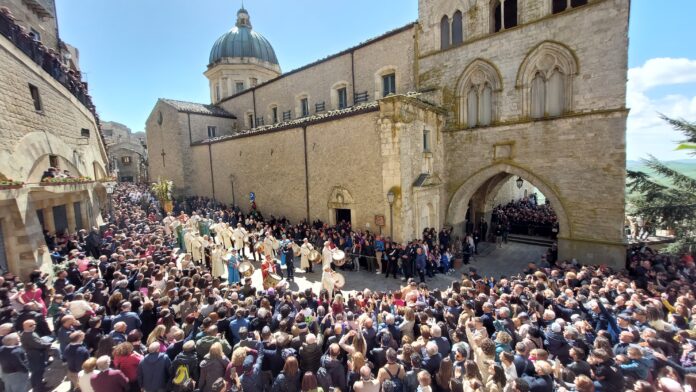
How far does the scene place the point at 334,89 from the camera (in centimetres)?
2144

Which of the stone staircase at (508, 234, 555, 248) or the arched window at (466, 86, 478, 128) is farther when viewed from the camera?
the stone staircase at (508, 234, 555, 248)

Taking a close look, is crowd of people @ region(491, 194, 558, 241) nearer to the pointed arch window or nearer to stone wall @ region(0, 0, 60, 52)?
the pointed arch window

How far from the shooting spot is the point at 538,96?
1466cm

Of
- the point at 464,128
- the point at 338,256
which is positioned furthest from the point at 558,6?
the point at 338,256

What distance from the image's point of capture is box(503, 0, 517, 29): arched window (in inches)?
597

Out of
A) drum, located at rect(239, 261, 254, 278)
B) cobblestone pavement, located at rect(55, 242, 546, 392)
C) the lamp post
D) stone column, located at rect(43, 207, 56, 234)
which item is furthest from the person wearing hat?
stone column, located at rect(43, 207, 56, 234)

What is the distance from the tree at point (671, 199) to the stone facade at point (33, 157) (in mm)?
20696

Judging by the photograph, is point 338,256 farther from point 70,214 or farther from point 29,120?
point 70,214

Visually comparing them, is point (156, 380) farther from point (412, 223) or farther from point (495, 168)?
point (495, 168)

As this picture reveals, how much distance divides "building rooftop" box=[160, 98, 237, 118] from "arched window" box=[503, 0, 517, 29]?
24.1 metres

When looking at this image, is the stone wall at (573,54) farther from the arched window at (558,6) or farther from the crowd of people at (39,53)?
the crowd of people at (39,53)

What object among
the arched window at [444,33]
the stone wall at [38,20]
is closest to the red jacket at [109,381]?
the arched window at [444,33]

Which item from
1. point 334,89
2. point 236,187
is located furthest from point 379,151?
point 236,187

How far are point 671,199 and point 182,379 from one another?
54.6ft
